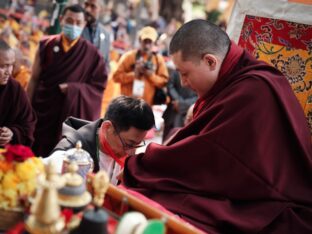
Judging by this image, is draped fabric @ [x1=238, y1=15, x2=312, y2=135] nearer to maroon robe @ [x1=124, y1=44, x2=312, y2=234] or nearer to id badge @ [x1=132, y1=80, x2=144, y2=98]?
maroon robe @ [x1=124, y1=44, x2=312, y2=234]

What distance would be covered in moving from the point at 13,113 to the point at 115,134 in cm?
114

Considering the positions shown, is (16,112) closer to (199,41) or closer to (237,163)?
(199,41)

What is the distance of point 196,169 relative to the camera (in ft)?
6.10

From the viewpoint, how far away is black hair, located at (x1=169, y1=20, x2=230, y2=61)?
201cm

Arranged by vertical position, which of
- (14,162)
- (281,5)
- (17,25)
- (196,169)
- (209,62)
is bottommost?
(17,25)

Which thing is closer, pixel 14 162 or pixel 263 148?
pixel 14 162

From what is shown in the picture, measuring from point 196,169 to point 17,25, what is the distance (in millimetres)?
7875

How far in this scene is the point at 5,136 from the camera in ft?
9.70

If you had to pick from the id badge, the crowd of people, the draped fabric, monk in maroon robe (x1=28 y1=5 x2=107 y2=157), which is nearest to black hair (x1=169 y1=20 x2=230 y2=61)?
the crowd of people

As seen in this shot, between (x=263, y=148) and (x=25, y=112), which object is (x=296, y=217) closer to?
(x=263, y=148)

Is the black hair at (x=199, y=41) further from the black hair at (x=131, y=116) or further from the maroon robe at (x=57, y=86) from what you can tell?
the maroon robe at (x=57, y=86)

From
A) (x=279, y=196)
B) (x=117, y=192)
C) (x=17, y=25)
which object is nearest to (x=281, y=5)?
(x=279, y=196)

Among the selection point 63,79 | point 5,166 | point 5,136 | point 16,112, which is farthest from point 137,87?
point 5,166

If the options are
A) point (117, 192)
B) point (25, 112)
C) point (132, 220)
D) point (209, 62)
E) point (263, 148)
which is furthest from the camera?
point (25, 112)
